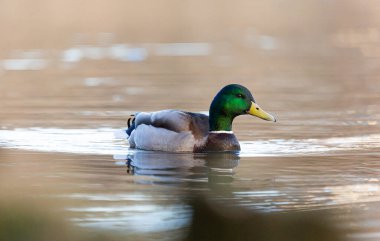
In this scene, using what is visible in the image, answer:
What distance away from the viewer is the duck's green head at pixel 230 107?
10.5m

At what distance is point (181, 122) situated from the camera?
10477mm

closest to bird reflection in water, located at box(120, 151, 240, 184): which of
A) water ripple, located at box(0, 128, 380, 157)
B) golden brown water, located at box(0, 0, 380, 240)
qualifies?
golden brown water, located at box(0, 0, 380, 240)

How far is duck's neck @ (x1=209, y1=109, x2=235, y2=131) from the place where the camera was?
10.5 m

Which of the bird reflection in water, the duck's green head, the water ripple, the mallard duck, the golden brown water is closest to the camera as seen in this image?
the golden brown water

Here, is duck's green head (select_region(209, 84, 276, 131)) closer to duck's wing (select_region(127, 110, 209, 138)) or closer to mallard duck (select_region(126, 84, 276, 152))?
mallard duck (select_region(126, 84, 276, 152))

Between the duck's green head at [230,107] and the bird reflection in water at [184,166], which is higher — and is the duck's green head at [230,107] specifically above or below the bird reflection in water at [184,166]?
above

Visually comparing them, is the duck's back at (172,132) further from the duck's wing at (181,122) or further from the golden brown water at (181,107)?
the golden brown water at (181,107)

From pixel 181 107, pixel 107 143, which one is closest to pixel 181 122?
pixel 107 143

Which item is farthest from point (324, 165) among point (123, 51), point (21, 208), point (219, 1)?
point (219, 1)

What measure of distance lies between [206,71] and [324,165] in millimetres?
8388

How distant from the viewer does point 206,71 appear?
690 inches

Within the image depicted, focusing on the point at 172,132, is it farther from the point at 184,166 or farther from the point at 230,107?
the point at 184,166

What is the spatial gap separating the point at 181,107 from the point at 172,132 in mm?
2992

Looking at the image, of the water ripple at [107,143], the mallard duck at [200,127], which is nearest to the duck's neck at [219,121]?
the mallard duck at [200,127]
